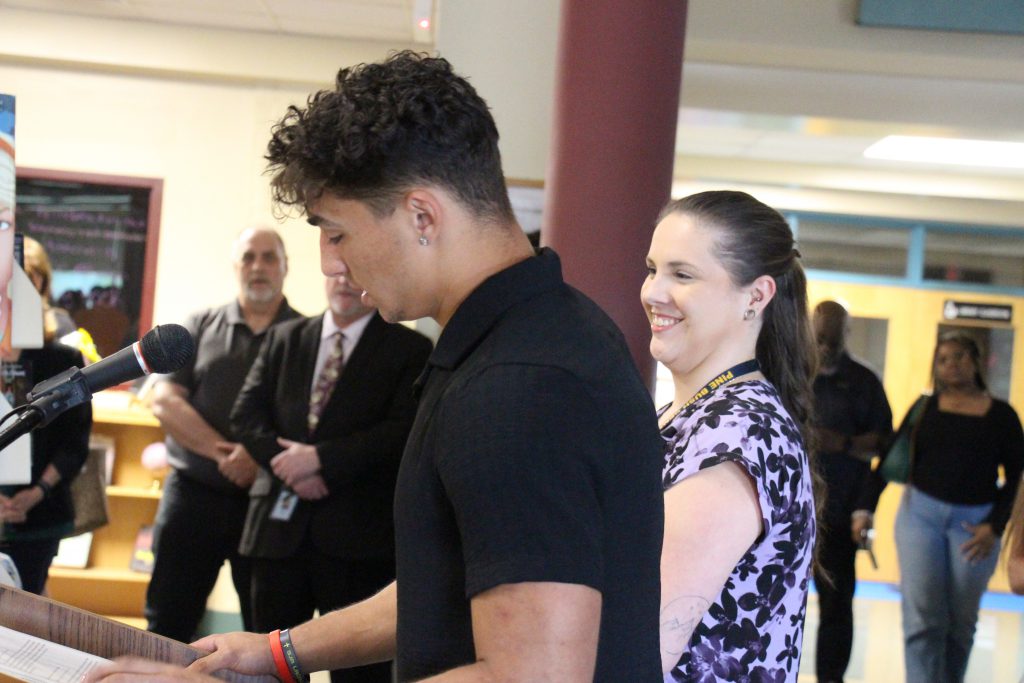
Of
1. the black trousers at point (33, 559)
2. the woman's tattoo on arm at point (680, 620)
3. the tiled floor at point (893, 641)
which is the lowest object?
the tiled floor at point (893, 641)

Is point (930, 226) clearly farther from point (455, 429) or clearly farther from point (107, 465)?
point (455, 429)

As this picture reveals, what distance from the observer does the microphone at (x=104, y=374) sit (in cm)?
127

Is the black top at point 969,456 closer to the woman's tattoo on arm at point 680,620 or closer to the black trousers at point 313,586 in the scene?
the black trousers at point 313,586

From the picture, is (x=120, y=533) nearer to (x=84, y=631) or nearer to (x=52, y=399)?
(x=52, y=399)

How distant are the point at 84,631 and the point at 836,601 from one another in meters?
3.74

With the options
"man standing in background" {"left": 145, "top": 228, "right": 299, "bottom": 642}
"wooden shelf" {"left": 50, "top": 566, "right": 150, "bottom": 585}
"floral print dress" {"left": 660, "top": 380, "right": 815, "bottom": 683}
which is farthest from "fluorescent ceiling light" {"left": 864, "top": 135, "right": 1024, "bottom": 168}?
"floral print dress" {"left": 660, "top": 380, "right": 815, "bottom": 683}

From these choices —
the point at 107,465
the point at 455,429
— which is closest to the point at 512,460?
the point at 455,429

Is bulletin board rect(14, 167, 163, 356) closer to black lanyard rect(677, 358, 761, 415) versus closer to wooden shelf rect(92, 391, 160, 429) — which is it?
wooden shelf rect(92, 391, 160, 429)

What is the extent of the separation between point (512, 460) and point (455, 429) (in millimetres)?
68

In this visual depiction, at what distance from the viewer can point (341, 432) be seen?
3.41 m

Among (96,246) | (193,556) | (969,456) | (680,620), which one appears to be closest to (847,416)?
(969,456)

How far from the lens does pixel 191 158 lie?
6.11 metres

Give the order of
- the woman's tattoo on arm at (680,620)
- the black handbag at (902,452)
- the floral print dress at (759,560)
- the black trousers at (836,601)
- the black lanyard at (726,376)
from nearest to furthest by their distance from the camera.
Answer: the woman's tattoo on arm at (680,620) → the floral print dress at (759,560) → the black lanyard at (726,376) → the black trousers at (836,601) → the black handbag at (902,452)

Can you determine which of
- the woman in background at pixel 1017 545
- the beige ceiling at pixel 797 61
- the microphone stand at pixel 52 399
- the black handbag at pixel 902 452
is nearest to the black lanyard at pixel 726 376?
the microphone stand at pixel 52 399
